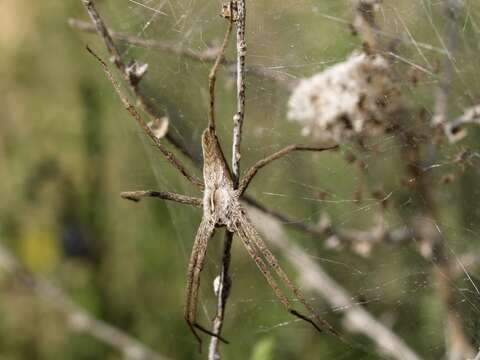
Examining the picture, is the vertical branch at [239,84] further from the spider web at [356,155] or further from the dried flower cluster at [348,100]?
the dried flower cluster at [348,100]

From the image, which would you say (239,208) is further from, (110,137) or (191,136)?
(110,137)

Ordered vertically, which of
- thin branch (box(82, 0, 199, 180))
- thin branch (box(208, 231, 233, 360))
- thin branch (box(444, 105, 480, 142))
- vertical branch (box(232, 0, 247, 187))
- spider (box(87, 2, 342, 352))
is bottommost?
thin branch (box(208, 231, 233, 360))

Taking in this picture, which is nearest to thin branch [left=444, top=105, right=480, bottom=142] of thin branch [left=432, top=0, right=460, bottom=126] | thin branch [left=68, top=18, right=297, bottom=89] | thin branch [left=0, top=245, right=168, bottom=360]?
thin branch [left=432, top=0, right=460, bottom=126]

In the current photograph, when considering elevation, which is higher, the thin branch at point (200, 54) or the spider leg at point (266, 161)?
the thin branch at point (200, 54)

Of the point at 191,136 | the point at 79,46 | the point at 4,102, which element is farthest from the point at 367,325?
the point at 4,102

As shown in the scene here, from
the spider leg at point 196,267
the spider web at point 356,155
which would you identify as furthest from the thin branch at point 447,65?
the spider leg at point 196,267

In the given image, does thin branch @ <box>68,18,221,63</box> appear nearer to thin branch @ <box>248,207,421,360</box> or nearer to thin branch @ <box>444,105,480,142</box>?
thin branch @ <box>248,207,421,360</box>

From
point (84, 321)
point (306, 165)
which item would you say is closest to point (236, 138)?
point (306, 165)
